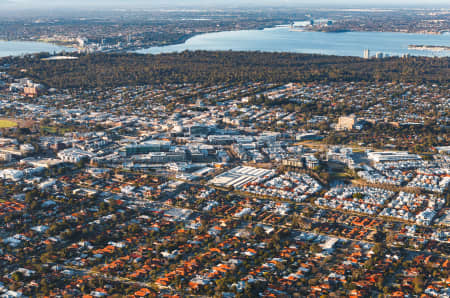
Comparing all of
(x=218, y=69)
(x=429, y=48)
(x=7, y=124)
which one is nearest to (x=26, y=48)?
(x=218, y=69)

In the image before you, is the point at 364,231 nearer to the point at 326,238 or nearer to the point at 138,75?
the point at 326,238

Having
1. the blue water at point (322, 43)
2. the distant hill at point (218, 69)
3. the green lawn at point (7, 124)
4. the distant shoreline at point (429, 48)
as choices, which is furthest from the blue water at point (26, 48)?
the distant shoreline at point (429, 48)

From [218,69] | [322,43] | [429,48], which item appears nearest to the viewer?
[218,69]

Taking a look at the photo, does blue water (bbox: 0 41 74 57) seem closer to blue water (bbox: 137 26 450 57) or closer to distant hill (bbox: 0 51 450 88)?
blue water (bbox: 137 26 450 57)

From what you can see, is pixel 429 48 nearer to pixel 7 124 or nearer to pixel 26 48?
pixel 26 48

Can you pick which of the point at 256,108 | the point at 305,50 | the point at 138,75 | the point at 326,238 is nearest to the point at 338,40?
the point at 305,50

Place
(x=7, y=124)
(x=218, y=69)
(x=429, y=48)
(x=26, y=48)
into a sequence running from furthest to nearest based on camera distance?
(x=429, y=48)
(x=26, y=48)
(x=218, y=69)
(x=7, y=124)
